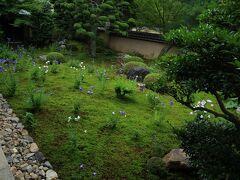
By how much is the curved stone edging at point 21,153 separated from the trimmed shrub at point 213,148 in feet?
5.36

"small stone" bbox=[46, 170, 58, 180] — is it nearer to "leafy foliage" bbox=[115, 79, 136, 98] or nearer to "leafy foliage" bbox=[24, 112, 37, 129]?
"leafy foliage" bbox=[24, 112, 37, 129]

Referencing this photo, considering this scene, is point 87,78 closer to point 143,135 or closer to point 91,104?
point 91,104

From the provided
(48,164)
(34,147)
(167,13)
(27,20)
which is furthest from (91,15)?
(48,164)

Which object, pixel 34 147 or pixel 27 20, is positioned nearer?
pixel 34 147

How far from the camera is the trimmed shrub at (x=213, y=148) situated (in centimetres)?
238

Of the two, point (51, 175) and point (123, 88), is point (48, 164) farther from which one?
point (123, 88)

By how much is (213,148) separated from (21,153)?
2.42m

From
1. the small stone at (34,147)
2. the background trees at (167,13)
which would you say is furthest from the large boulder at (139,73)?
the small stone at (34,147)

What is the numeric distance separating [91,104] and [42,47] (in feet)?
28.4

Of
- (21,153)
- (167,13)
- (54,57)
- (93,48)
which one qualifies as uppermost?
(167,13)

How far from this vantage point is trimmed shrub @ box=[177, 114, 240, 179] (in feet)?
7.82

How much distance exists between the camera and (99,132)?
4238 mm

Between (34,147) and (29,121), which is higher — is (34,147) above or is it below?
below

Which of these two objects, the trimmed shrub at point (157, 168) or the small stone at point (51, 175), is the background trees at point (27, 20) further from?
the trimmed shrub at point (157, 168)
